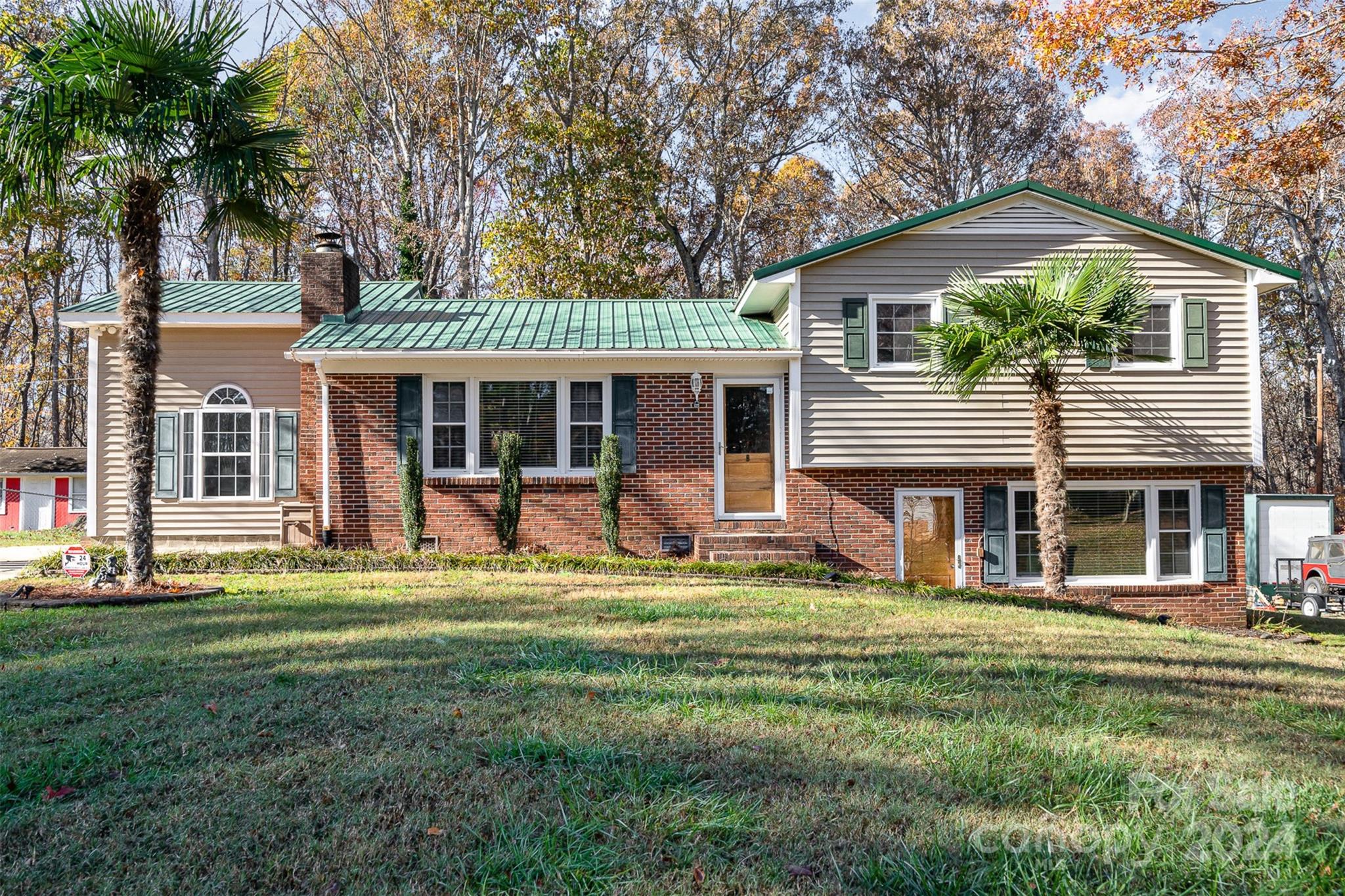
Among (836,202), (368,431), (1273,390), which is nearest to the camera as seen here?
(368,431)

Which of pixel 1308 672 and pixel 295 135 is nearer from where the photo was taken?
pixel 1308 672

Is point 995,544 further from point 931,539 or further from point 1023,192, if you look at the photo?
point 1023,192

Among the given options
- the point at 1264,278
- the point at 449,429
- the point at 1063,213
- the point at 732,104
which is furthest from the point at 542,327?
the point at 732,104

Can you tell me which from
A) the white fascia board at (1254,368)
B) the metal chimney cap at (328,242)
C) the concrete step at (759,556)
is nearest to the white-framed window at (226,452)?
the metal chimney cap at (328,242)

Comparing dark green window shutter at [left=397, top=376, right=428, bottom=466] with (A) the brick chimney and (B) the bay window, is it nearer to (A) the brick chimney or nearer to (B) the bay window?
(A) the brick chimney

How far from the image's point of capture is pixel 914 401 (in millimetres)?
12828

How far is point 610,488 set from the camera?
12.4 metres

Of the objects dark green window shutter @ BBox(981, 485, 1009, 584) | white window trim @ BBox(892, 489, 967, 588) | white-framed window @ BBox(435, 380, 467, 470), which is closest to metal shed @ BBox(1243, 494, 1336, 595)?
dark green window shutter @ BBox(981, 485, 1009, 584)

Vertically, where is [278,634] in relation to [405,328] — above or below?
below

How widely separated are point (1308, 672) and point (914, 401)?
22.9 ft

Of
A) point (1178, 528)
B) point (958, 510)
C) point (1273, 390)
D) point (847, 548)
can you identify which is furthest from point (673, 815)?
point (1273, 390)

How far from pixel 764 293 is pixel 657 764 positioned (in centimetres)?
1052

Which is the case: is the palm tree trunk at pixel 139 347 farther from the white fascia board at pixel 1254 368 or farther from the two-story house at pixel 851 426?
the white fascia board at pixel 1254 368

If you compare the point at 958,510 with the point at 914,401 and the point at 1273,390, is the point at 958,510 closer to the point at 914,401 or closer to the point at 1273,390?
the point at 914,401
